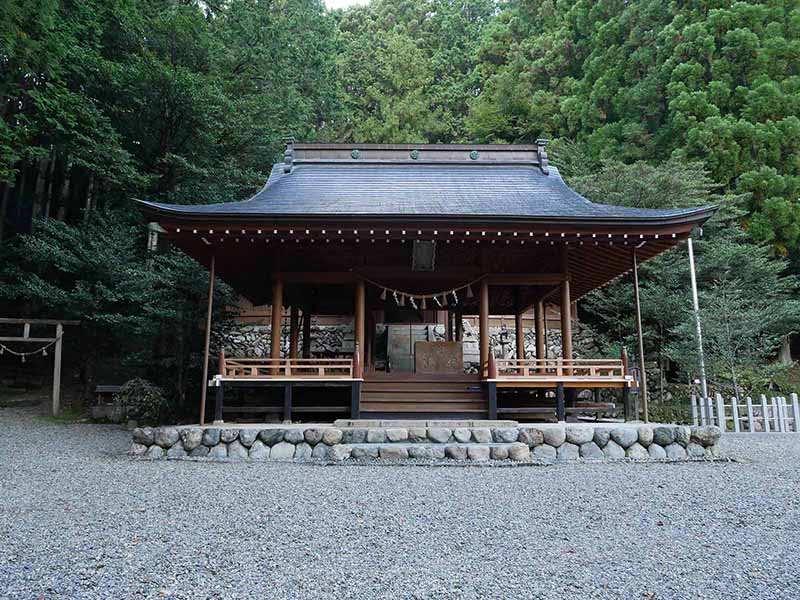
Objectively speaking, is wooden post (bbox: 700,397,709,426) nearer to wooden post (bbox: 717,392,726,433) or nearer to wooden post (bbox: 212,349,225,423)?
wooden post (bbox: 717,392,726,433)

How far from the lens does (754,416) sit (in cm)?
1005

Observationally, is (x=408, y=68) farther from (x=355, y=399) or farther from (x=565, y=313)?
(x=355, y=399)

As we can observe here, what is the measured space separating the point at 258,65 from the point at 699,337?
1483cm

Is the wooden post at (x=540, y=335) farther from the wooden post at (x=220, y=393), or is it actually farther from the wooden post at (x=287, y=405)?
A: the wooden post at (x=220, y=393)

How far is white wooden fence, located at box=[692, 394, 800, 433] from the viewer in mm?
9805

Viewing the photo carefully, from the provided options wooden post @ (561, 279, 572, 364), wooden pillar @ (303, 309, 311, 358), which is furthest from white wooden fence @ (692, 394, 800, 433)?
wooden pillar @ (303, 309, 311, 358)

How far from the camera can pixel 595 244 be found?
781 centimetres

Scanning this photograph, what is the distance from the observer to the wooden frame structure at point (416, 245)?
726 cm

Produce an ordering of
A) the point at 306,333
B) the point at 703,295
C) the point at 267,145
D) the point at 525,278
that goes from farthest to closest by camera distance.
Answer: the point at 267,145 < the point at 703,295 < the point at 306,333 < the point at 525,278

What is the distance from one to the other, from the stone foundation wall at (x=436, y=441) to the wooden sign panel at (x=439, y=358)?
2631 millimetres

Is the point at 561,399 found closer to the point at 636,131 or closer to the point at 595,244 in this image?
the point at 595,244

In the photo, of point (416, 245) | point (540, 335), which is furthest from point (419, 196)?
point (540, 335)

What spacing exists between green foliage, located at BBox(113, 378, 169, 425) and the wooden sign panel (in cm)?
501

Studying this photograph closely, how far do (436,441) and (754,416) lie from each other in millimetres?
7411
